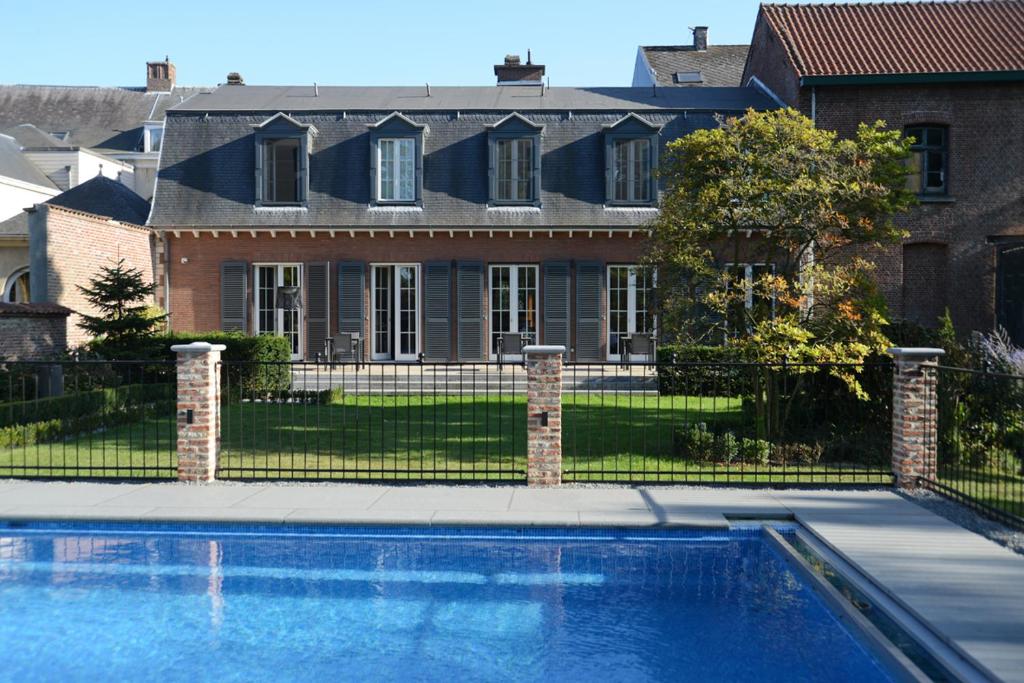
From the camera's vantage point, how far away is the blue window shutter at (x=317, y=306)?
859 inches

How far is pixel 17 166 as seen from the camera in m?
32.1

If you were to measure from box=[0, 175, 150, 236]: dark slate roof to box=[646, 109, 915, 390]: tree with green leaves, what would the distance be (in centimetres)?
1838

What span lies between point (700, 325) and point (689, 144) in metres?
2.49

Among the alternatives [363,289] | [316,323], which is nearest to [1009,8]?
[363,289]

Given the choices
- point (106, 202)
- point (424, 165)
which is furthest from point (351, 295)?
point (106, 202)

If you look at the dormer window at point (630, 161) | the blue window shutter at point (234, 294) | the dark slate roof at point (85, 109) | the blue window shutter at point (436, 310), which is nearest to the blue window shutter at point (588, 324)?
the dormer window at point (630, 161)

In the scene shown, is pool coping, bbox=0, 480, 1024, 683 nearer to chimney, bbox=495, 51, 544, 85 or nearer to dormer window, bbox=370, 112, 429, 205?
dormer window, bbox=370, 112, 429, 205

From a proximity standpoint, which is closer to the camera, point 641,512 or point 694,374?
point 641,512

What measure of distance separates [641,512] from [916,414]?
11.2ft

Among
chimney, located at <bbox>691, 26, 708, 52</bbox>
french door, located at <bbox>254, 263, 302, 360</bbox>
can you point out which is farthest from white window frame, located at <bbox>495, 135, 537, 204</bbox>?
chimney, located at <bbox>691, 26, 708, 52</bbox>

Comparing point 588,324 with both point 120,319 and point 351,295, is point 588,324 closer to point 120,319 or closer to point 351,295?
point 351,295

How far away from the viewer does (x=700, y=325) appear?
12352 millimetres

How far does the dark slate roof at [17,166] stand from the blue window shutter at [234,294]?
13.8 m

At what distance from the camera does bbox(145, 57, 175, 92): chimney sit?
152 ft
